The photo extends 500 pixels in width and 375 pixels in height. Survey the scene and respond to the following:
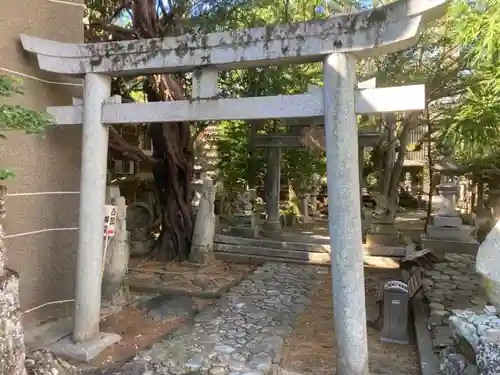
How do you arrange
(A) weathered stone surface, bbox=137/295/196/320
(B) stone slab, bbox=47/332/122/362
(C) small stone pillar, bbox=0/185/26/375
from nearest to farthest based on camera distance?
(C) small stone pillar, bbox=0/185/26/375 < (B) stone slab, bbox=47/332/122/362 < (A) weathered stone surface, bbox=137/295/196/320

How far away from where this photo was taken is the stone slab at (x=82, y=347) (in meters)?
5.09

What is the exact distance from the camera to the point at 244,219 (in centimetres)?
1292

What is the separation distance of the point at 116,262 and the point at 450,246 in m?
8.15

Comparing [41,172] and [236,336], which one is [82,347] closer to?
[236,336]

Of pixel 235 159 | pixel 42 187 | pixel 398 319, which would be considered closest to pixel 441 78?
pixel 235 159

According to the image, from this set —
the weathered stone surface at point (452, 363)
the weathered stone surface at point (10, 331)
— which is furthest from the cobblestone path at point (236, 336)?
the weathered stone surface at point (452, 363)

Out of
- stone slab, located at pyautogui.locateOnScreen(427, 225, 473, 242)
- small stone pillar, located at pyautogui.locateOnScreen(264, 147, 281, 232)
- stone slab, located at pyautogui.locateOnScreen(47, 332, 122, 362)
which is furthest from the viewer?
small stone pillar, located at pyautogui.locateOnScreen(264, 147, 281, 232)

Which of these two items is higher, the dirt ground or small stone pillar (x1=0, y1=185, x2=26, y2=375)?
small stone pillar (x1=0, y1=185, x2=26, y2=375)

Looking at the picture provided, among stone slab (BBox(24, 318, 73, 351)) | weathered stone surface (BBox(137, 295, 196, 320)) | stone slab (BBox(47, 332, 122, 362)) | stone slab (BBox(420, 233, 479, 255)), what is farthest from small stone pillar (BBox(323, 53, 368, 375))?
stone slab (BBox(420, 233, 479, 255))

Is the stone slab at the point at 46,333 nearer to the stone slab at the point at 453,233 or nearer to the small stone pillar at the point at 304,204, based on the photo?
the stone slab at the point at 453,233

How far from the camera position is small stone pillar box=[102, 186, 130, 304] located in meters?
7.36

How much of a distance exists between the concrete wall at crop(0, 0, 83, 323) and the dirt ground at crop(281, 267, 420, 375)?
11.0 feet

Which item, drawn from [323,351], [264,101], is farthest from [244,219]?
[264,101]

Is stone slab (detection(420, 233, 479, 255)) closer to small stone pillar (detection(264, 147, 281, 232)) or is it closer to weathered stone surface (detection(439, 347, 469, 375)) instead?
small stone pillar (detection(264, 147, 281, 232))
